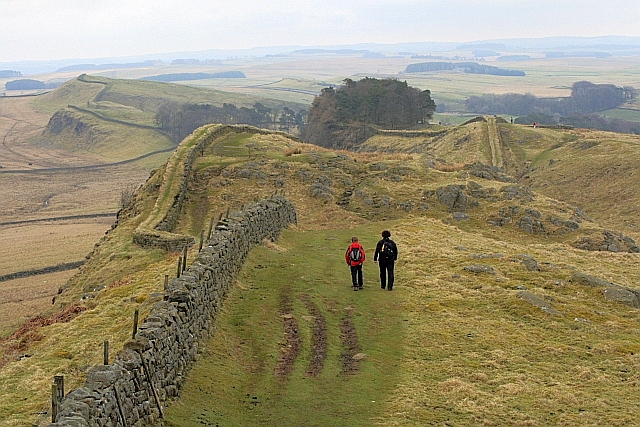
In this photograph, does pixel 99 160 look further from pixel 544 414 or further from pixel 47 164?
pixel 544 414

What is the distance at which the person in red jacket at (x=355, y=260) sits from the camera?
2908cm

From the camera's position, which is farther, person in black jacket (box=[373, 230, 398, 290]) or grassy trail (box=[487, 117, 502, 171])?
Answer: grassy trail (box=[487, 117, 502, 171])

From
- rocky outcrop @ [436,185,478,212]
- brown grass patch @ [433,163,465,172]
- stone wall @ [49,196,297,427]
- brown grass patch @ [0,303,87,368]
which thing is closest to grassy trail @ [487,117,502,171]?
brown grass patch @ [433,163,465,172]

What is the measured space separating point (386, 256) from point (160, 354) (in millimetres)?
14258

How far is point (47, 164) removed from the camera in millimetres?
159625

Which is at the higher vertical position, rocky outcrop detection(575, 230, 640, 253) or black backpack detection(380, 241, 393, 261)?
black backpack detection(380, 241, 393, 261)

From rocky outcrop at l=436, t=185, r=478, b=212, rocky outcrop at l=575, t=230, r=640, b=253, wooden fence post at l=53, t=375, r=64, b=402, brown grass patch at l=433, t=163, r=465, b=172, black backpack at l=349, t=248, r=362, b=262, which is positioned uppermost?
wooden fence post at l=53, t=375, r=64, b=402

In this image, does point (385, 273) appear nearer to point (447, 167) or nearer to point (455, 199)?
point (455, 199)

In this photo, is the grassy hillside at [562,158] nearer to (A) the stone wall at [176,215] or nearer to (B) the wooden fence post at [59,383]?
(A) the stone wall at [176,215]

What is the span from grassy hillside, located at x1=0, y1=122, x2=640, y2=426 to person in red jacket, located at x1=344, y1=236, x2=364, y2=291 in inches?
31.8

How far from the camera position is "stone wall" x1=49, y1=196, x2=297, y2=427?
13.5 m

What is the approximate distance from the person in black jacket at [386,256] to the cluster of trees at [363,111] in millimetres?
105281

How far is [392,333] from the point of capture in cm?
2458

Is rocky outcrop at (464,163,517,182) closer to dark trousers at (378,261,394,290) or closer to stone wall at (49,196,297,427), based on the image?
dark trousers at (378,261,394,290)
